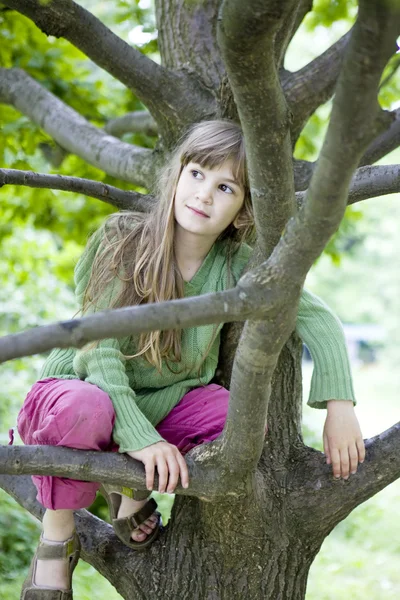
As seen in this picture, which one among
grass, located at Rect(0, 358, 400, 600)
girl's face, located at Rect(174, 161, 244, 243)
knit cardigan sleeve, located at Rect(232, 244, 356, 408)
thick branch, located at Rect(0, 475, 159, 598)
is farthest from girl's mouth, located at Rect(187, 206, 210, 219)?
grass, located at Rect(0, 358, 400, 600)

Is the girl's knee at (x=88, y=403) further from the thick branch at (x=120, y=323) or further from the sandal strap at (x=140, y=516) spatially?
the thick branch at (x=120, y=323)

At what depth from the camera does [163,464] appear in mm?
1692

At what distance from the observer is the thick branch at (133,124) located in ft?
10.8

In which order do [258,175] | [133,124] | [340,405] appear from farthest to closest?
1. [133,124]
2. [340,405]
3. [258,175]

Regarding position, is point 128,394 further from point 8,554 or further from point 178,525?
point 8,554

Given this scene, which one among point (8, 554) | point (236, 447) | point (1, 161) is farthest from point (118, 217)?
point (8, 554)

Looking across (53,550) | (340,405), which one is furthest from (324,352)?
(53,550)

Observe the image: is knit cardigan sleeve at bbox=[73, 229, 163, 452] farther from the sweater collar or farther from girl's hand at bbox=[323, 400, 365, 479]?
girl's hand at bbox=[323, 400, 365, 479]

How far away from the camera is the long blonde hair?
80.5 inches

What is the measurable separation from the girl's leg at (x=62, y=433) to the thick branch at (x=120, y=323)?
2.25 feet

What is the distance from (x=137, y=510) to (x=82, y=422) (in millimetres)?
492

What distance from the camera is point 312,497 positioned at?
193cm

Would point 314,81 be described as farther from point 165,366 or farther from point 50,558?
point 50,558

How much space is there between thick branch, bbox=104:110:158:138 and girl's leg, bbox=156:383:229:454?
149cm
